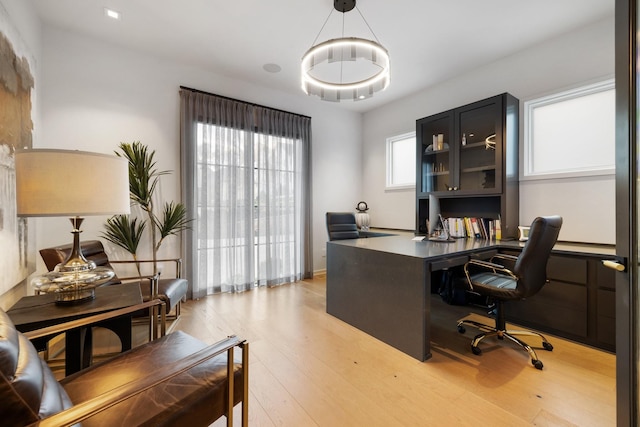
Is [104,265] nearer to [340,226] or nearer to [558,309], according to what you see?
[340,226]

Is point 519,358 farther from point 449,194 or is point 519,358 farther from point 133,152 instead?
point 133,152

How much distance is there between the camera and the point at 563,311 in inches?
90.8

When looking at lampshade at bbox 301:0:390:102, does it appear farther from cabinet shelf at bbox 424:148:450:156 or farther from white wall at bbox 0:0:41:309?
white wall at bbox 0:0:41:309

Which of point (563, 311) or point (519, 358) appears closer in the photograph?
point (519, 358)

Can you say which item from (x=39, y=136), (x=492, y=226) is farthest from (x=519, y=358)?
(x=39, y=136)

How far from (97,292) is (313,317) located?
185 centimetres

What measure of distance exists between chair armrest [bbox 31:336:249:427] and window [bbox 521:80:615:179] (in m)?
3.49

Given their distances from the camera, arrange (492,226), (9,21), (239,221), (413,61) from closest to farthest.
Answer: (9,21) < (492,226) < (413,61) < (239,221)

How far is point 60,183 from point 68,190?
43 millimetres

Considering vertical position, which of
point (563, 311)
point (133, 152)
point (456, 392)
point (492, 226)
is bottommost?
point (456, 392)

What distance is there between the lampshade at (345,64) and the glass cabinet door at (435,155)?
42.8 inches

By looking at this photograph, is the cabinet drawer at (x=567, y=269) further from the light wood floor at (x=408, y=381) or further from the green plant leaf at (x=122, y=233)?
the green plant leaf at (x=122, y=233)

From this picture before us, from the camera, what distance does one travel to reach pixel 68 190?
1.24 meters

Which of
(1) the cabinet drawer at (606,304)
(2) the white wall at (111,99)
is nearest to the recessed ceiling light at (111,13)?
(2) the white wall at (111,99)
